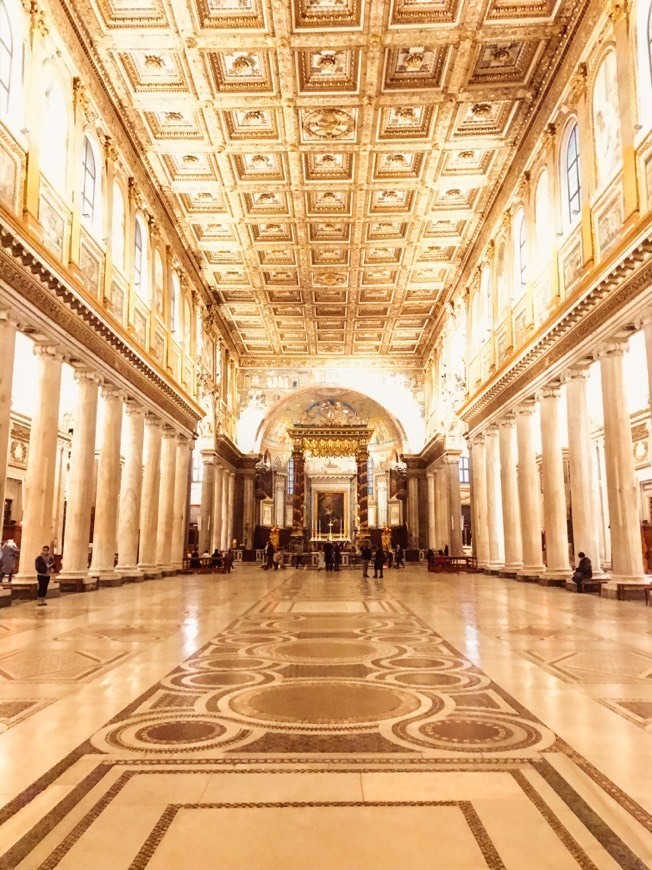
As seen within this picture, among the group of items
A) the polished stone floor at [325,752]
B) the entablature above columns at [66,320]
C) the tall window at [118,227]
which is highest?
the tall window at [118,227]

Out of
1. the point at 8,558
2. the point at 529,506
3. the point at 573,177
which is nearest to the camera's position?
the point at 573,177

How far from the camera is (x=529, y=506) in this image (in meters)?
18.7

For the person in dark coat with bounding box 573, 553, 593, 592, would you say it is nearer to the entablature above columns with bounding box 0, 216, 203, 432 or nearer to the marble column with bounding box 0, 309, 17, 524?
the marble column with bounding box 0, 309, 17, 524

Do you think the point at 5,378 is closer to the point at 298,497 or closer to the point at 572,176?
the point at 572,176

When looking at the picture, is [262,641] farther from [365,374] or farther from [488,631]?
[365,374]

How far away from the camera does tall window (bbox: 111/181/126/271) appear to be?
1719 centimetres

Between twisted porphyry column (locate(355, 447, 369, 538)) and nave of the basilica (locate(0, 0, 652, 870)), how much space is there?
0.67 ft

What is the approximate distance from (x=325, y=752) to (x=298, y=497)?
3098 cm

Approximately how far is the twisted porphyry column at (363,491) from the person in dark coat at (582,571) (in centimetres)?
1918

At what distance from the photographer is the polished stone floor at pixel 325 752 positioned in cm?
239

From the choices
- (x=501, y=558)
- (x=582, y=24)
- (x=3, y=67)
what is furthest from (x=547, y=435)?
(x=3, y=67)

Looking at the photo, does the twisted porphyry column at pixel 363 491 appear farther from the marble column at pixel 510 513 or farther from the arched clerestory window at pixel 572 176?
the arched clerestory window at pixel 572 176

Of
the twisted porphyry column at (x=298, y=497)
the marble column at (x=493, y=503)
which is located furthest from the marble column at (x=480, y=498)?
→ the twisted porphyry column at (x=298, y=497)

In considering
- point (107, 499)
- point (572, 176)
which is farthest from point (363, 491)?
point (572, 176)
